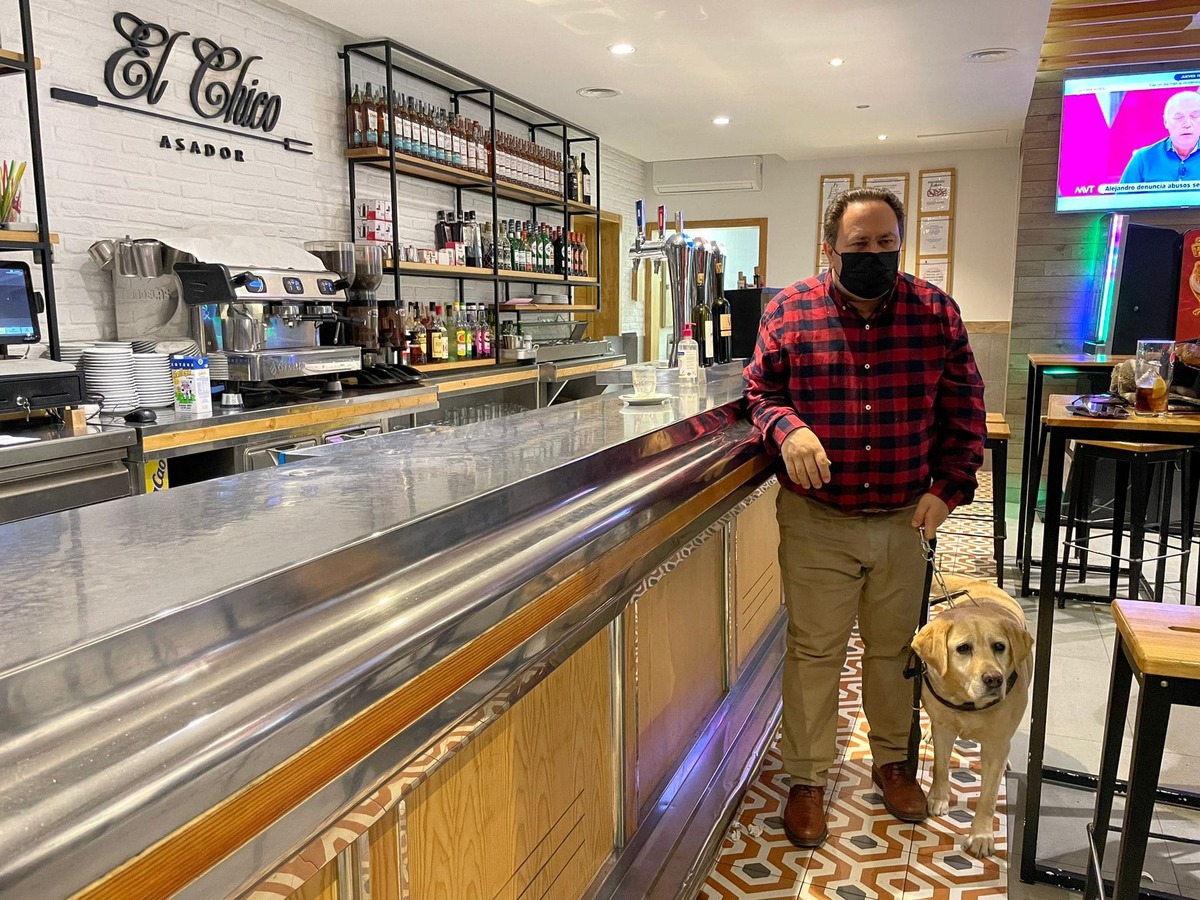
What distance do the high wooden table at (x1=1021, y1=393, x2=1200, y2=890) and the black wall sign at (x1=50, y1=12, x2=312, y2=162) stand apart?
3896 millimetres

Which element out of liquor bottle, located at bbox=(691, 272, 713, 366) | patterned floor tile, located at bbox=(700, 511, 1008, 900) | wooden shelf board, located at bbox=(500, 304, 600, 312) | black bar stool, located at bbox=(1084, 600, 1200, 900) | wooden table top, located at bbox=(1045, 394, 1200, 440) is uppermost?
wooden shelf board, located at bbox=(500, 304, 600, 312)

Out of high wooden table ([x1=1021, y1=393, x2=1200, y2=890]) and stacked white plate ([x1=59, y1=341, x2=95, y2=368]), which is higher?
stacked white plate ([x1=59, y1=341, x2=95, y2=368])

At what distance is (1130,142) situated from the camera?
5.99 metres

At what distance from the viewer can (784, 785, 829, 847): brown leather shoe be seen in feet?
7.31

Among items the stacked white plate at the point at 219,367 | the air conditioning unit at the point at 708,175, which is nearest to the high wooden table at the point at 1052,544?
the stacked white plate at the point at 219,367

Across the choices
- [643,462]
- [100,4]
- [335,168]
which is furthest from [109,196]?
[643,462]

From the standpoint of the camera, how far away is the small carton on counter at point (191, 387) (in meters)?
3.37

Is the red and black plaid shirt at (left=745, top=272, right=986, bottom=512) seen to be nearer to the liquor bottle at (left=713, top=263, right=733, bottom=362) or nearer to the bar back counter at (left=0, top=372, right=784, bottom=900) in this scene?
the bar back counter at (left=0, top=372, right=784, bottom=900)

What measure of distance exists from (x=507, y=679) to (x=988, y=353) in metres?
8.66

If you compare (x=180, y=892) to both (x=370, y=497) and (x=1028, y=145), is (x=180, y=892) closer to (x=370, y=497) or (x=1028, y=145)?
(x=370, y=497)

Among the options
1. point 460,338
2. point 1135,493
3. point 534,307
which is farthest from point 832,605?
point 534,307

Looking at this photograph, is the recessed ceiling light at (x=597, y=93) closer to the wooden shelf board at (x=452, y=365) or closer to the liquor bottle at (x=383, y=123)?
the liquor bottle at (x=383, y=123)

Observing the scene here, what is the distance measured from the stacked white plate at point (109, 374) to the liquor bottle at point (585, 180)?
Result: 5065mm

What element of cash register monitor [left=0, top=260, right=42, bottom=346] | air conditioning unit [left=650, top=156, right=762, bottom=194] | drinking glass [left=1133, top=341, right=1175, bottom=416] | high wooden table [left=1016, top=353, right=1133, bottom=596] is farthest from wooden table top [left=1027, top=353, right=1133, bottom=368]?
air conditioning unit [left=650, top=156, right=762, bottom=194]
